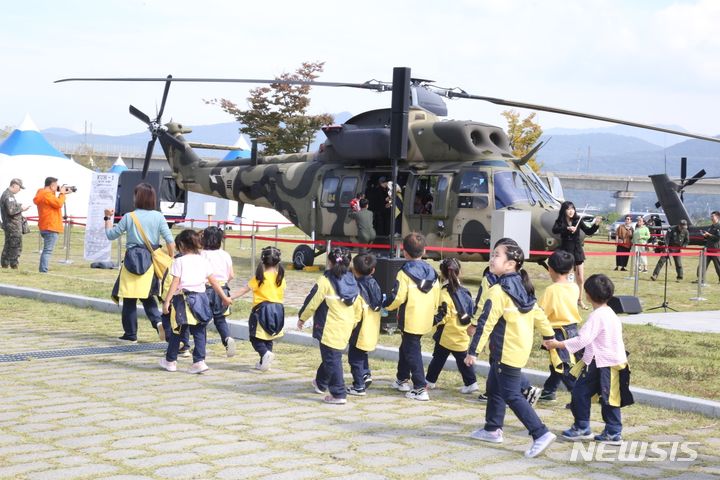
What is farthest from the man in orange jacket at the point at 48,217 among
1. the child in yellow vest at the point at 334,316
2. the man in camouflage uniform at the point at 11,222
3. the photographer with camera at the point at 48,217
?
the child in yellow vest at the point at 334,316

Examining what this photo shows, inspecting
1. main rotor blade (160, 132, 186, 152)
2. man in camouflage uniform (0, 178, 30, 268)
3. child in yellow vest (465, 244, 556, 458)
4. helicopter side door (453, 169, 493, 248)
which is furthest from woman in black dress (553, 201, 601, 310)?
main rotor blade (160, 132, 186, 152)

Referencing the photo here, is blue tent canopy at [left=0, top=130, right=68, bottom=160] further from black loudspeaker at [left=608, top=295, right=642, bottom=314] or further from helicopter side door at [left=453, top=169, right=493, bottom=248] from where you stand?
black loudspeaker at [left=608, top=295, right=642, bottom=314]

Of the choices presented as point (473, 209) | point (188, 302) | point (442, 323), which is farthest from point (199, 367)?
point (473, 209)

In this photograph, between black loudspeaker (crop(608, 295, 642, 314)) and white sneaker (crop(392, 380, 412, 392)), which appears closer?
black loudspeaker (crop(608, 295, 642, 314))

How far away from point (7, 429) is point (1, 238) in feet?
83.5

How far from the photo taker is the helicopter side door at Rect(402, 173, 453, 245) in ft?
58.6

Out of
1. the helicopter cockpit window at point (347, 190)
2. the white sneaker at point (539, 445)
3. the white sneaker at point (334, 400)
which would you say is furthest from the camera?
the helicopter cockpit window at point (347, 190)

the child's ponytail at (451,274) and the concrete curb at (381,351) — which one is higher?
the child's ponytail at (451,274)

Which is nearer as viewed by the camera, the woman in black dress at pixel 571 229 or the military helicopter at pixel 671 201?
the woman in black dress at pixel 571 229

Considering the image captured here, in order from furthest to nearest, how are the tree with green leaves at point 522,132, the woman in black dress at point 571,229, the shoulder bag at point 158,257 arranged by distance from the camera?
the tree with green leaves at point 522,132
the woman in black dress at point 571,229
the shoulder bag at point 158,257

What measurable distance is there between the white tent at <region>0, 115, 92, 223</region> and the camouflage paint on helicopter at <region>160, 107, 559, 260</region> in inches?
722

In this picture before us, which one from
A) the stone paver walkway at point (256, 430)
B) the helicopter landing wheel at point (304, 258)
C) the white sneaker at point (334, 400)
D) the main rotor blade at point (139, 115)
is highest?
the main rotor blade at point (139, 115)

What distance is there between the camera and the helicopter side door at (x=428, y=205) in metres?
17.9

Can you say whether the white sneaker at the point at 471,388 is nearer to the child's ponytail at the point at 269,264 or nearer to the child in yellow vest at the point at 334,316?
the child in yellow vest at the point at 334,316
